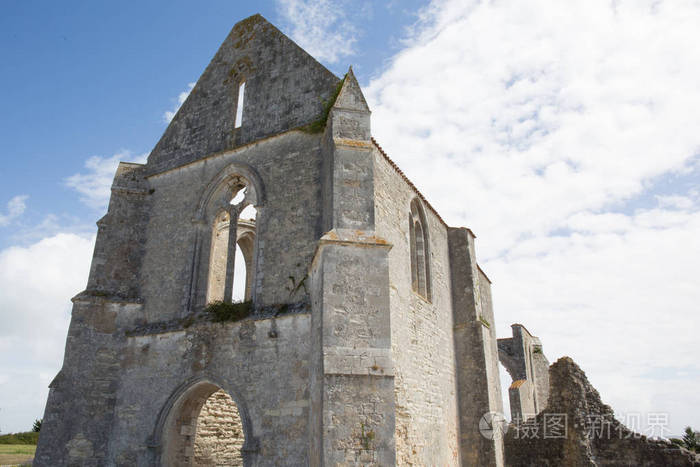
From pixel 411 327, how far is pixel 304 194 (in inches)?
134

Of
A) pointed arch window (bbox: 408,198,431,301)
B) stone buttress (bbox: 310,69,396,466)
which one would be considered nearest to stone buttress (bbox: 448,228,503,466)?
pointed arch window (bbox: 408,198,431,301)

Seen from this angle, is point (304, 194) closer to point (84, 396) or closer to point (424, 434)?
point (424, 434)

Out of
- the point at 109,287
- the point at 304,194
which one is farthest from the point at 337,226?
the point at 109,287

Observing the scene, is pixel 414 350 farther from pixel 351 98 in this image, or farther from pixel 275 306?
pixel 351 98

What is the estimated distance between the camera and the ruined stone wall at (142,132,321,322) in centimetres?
916

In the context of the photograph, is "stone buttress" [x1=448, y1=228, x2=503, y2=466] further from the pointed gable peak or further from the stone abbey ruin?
the pointed gable peak

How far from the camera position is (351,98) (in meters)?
8.86

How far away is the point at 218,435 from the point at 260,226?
4.85 m

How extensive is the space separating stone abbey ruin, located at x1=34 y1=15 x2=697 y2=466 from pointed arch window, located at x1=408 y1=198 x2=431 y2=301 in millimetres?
49

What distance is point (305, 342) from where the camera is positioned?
8.20 m

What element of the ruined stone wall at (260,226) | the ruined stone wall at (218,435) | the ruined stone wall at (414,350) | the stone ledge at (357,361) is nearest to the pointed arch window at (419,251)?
the ruined stone wall at (414,350)

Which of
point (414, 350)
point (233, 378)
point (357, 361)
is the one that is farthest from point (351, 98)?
point (233, 378)

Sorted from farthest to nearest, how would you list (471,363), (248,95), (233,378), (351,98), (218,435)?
1. (471,363)
2. (248,95)
3. (218,435)
4. (351,98)
5. (233,378)

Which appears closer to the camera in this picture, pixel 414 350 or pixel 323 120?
pixel 323 120
